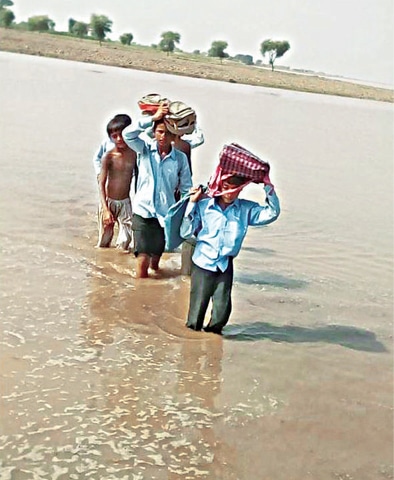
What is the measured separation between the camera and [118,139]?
726 cm

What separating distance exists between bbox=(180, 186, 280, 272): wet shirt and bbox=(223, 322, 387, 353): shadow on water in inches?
28.2

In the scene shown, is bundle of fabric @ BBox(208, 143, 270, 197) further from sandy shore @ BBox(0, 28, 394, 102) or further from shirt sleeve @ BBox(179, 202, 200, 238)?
sandy shore @ BBox(0, 28, 394, 102)

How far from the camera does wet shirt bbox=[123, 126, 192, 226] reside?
254 inches

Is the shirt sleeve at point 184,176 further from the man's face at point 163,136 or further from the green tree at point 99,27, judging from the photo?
the green tree at point 99,27

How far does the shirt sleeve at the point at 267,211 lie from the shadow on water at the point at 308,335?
950 millimetres

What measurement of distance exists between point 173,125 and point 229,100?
27.4 meters

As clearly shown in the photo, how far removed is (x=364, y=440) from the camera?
177 inches

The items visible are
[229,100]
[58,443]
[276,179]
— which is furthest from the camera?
[229,100]

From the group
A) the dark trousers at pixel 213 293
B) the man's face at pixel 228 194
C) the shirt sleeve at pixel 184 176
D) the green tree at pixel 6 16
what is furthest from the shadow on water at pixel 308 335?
the green tree at pixel 6 16

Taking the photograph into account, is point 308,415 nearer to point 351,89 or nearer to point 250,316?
point 250,316

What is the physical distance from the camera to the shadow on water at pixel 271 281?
7434 mm

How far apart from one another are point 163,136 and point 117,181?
132 cm

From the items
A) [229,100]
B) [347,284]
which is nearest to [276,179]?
[347,284]

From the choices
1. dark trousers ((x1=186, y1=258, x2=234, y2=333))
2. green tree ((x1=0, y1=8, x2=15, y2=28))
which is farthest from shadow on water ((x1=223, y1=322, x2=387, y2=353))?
green tree ((x1=0, y1=8, x2=15, y2=28))
